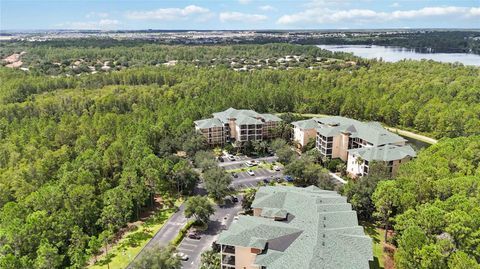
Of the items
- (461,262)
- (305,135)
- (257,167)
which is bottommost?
(257,167)

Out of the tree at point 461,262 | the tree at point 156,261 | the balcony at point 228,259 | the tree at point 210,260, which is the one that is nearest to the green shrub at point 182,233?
the tree at point 210,260

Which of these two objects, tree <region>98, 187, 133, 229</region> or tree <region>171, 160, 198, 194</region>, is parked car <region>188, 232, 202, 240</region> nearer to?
tree <region>98, 187, 133, 229</region>

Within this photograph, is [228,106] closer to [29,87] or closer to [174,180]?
[174,180]

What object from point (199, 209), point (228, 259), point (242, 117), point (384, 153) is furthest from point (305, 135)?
point (228, 259)

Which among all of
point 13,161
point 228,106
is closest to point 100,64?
point 228,106

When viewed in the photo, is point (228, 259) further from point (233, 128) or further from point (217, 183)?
point (233, 128)
